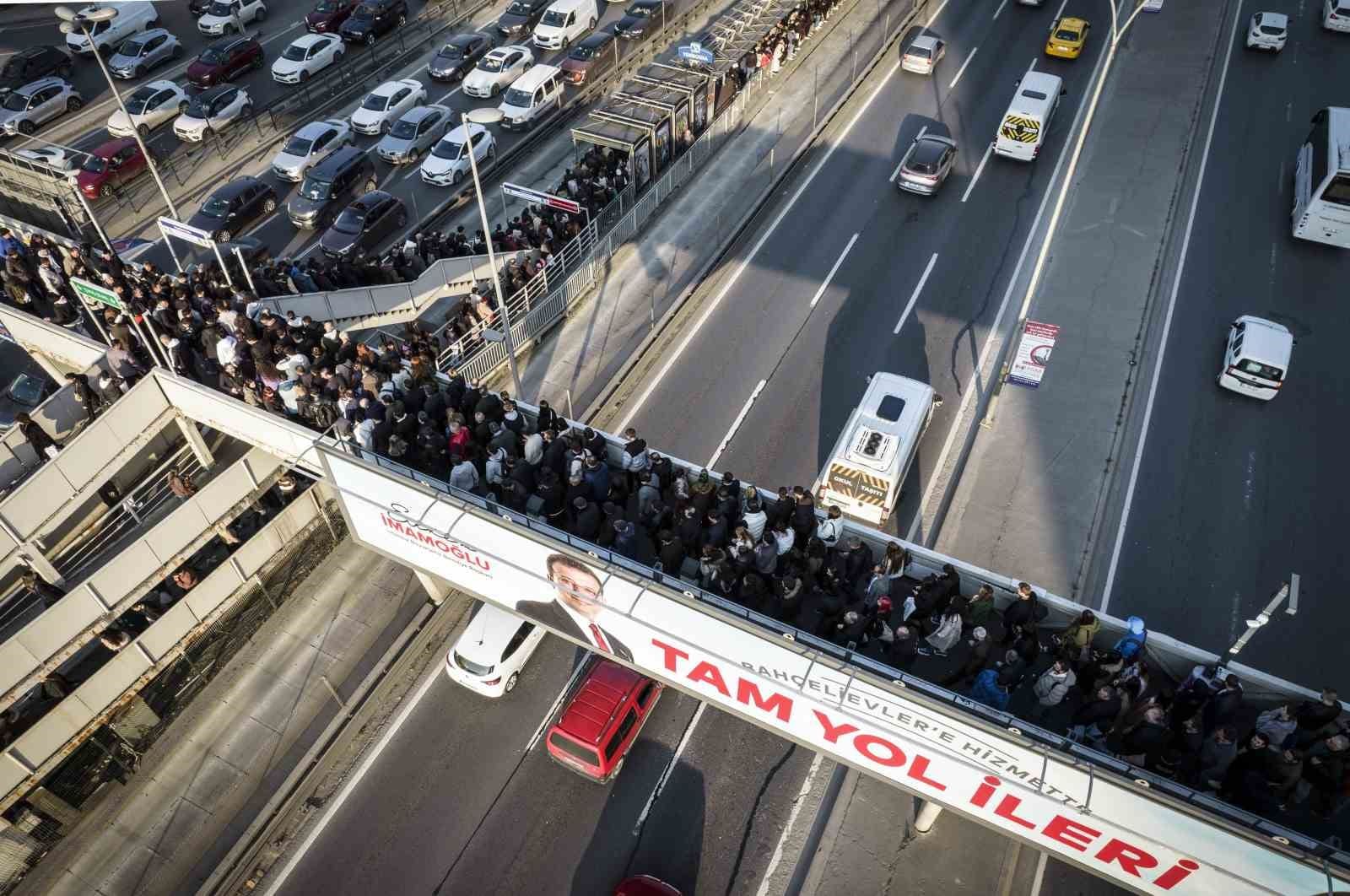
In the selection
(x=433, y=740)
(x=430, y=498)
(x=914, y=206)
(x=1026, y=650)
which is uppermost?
(x=430, y=498)

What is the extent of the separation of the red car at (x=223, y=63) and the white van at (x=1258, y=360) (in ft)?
134

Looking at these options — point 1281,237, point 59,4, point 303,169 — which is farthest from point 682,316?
point 59,4

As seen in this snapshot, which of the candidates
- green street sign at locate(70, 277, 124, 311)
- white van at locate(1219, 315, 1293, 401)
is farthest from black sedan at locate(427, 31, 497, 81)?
white van at locate(1219, 315, 1293, 401)

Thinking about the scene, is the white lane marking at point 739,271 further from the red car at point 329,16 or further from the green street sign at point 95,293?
the red car at point 329,16

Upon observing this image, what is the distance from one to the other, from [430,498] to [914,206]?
22128 mm

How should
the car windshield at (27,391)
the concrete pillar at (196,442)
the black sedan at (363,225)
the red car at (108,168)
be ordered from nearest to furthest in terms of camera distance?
the concrete pillar at (196,442), the car windshield at (27,391), the black sedan at (363,225), the red car at (108,168)

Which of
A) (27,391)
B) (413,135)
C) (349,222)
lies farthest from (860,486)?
(413,135)

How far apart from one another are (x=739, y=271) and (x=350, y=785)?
18.8m

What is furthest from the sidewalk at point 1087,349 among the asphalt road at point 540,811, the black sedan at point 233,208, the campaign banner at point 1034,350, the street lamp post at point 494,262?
the black sedan at point 233,208

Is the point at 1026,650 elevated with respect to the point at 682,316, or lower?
elevated

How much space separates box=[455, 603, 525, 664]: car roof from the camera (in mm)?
18844

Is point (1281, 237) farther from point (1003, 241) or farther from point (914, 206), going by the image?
point (914, 206)

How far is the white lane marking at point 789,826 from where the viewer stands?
1658 cm

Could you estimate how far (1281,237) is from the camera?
28.8 metres
